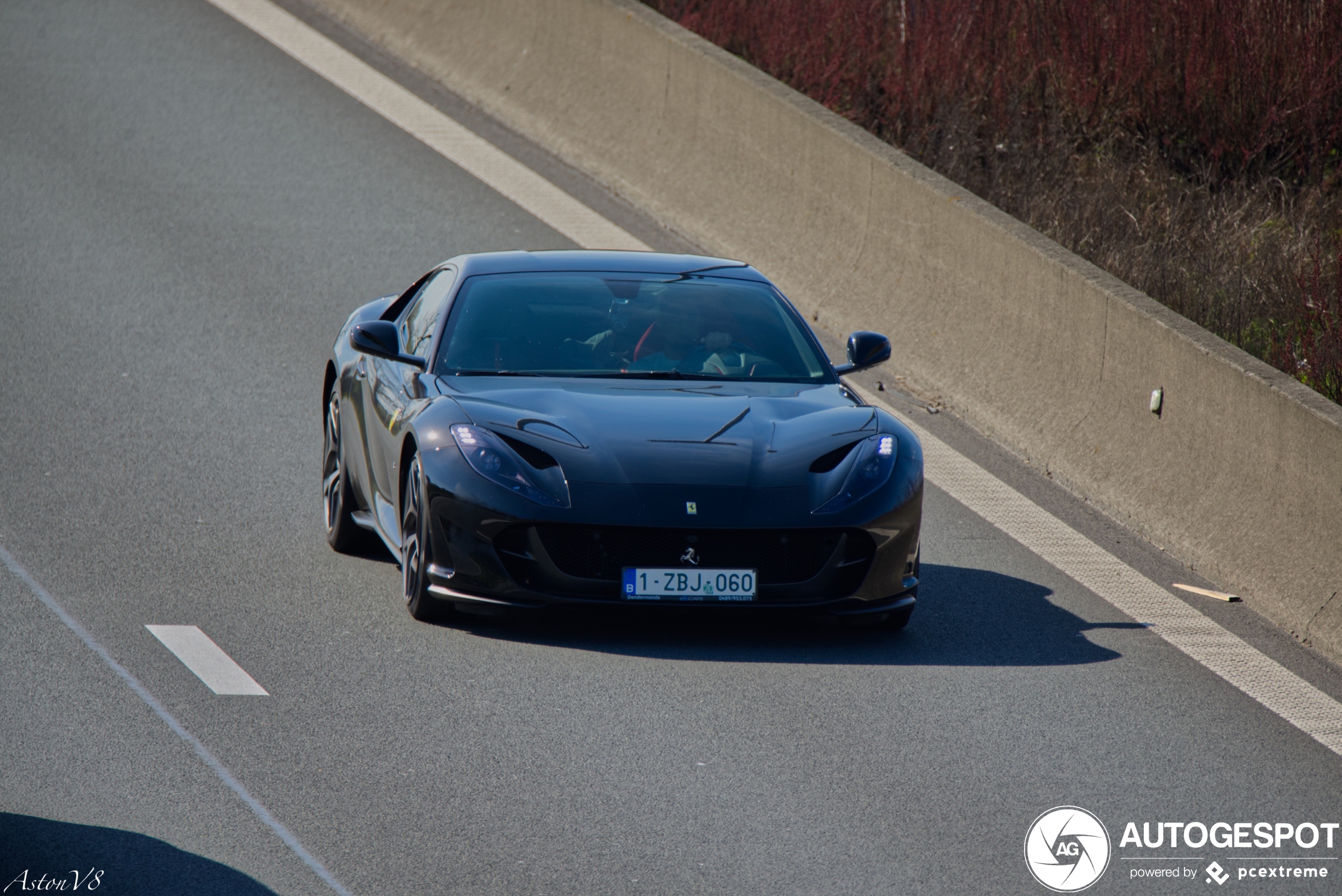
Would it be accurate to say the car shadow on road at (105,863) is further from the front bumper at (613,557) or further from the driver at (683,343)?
the driver at (683,343)

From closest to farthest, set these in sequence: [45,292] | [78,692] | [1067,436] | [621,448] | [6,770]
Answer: [6,770]
[78,692]
[621,448]
[1067,436]
[45,292]

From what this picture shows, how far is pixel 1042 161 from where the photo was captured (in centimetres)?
1478

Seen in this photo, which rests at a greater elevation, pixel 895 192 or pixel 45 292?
pixel 895 192

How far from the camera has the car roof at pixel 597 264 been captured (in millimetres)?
9227

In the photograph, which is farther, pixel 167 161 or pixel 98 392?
pixel 167 161

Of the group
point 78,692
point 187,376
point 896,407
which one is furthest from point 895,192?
point 78,692

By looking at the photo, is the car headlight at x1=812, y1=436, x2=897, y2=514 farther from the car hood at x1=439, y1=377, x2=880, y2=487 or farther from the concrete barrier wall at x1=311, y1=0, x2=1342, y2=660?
the concrete barrier wall at x1=311, y1=0, x2=1342, y2=660

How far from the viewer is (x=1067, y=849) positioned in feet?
19.7

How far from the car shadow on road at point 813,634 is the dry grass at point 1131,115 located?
375 centimetres

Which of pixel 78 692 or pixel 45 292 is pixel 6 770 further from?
pixel 45 292

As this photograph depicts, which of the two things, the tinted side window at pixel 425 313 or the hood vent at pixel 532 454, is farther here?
the tinted side window at pixel 425 313

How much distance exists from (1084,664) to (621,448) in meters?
2.01

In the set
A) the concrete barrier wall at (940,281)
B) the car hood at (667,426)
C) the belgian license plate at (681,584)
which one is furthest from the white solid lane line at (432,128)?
the belgian license plate at (681,584)

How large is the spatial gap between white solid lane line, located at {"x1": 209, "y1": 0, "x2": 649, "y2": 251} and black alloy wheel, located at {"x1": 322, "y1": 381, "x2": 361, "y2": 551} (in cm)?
391
